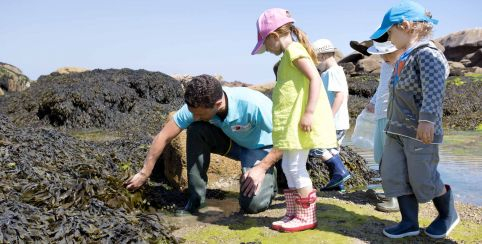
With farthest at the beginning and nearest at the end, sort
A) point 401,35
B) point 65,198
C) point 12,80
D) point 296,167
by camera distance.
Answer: point 12,80
point 65,198
point 296,167
point 401,35

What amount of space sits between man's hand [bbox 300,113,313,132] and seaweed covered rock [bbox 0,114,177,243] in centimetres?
120

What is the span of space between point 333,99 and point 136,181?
206 cm

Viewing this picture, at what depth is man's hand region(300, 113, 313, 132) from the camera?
10.7ft

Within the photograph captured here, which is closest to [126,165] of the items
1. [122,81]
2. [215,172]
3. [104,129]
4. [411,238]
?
[215,172]

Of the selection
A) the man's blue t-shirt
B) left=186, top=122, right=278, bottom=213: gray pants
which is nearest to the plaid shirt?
the man's blue t-shirt

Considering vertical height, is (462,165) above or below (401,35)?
below

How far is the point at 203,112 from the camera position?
12.0 ft

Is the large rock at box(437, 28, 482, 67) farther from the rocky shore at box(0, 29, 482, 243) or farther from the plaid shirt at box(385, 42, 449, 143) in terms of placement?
the plaid shirt at box(385, 42, 449, 143)

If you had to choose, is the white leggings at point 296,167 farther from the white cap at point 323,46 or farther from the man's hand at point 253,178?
the white cap at point 323,46

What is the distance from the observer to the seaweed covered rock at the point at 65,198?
128 inches

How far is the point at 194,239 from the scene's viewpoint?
3.61 metres

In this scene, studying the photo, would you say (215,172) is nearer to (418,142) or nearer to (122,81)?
(418,142)

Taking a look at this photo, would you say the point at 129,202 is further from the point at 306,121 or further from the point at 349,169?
the point at 349,169

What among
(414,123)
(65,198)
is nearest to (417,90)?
(414,123)
